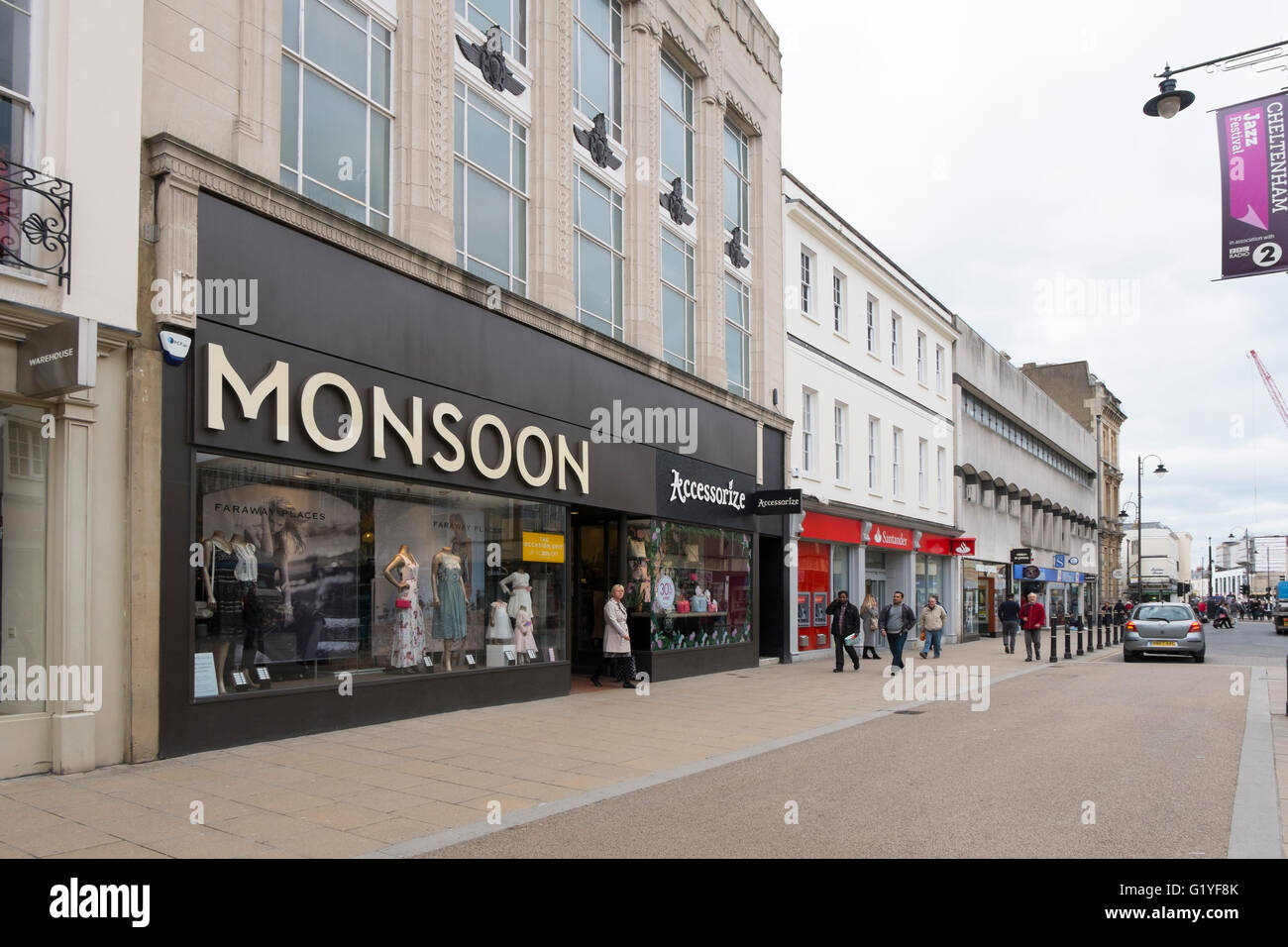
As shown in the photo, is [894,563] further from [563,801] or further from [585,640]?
[563,801]

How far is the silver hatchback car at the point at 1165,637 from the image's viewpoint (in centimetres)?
2467

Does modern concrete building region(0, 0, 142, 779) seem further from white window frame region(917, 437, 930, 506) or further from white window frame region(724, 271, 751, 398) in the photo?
white window frame region(917, 437, 930, 506)

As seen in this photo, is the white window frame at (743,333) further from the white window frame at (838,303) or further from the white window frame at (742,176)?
the white window frame at (838,303)

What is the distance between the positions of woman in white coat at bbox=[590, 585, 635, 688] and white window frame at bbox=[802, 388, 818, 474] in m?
9.63

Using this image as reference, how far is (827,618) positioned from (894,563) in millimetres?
6134

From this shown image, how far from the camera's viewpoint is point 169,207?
9156 mm

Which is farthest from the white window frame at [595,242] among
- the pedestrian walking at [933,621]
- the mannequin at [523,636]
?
the pedestrian walking at [933,621]

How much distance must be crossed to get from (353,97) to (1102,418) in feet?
225

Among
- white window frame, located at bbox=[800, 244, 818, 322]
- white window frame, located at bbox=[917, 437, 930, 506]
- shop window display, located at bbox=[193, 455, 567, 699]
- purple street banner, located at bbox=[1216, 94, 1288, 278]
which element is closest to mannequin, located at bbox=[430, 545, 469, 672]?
shop window display, located at bbox=[193, 455, 567, 699]

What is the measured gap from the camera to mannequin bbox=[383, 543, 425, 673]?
39.3 feet

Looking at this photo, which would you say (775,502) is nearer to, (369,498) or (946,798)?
(369,498)

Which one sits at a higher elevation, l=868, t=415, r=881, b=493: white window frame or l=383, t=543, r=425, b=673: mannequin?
l=868, t=415, r=881, b=493: white window frame
